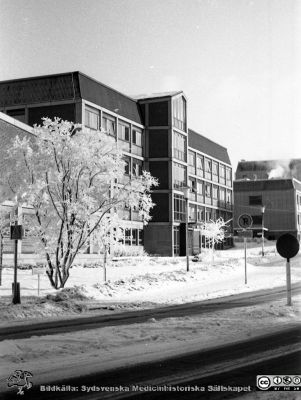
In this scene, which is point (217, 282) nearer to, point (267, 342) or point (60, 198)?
point (60, 198)

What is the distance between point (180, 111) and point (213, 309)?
37949mm

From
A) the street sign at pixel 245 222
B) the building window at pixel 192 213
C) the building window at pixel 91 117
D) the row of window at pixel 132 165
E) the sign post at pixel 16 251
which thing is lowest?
the sign post at pixel 16 251

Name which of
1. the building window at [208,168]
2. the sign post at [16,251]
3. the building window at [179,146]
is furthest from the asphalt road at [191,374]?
the building window at [208,168]

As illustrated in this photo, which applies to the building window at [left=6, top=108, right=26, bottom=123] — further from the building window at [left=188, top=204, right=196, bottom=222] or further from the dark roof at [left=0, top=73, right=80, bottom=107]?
the building window at [left=188, top=204, right=196, bottom=222]

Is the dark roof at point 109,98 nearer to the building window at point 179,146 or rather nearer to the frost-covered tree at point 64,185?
the building window at point 179,146

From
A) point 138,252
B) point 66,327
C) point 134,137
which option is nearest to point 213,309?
point 66,327

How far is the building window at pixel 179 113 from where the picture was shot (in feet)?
159

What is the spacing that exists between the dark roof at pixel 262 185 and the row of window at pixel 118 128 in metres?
42.7

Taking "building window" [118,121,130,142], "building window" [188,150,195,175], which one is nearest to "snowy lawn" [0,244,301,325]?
"building window" [118,121,130,142]

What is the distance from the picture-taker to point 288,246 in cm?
1251

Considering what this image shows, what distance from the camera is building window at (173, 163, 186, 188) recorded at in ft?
159

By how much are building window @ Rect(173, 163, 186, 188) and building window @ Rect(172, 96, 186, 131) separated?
3.95m

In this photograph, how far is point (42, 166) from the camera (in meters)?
18.4

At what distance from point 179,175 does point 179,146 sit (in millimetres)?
2940
